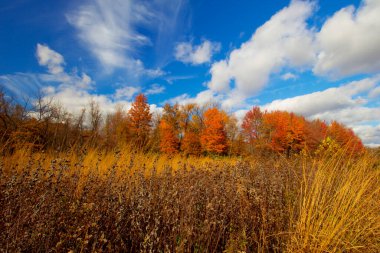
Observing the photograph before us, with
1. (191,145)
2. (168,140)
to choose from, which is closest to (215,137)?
(191,145)

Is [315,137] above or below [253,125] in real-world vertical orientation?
below

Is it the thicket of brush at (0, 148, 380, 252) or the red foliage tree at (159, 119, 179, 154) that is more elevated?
the red foliage tree at (159, 119, 179, 154)

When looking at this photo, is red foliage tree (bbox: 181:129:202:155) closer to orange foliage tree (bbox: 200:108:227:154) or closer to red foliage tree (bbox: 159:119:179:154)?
red foliage tree (bbox: 159:119:179:154)

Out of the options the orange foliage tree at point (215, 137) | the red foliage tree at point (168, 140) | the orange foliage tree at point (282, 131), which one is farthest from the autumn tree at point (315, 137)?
the red foliage tree at point (168, 140)

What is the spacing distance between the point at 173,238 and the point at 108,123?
39.9 meters

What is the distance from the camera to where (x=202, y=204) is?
2762 millimetres

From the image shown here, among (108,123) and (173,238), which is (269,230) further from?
(108,123)

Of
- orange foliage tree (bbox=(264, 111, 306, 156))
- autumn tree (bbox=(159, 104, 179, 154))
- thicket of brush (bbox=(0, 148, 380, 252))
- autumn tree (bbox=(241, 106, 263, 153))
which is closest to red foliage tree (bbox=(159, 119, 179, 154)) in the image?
autumn tree (bbox=(159, 104, 179, 154))

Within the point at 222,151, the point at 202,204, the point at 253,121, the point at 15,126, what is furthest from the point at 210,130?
the point at 202,204

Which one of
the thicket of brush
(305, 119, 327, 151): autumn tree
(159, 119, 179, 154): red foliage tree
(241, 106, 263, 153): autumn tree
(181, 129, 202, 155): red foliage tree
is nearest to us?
the thicket of brush

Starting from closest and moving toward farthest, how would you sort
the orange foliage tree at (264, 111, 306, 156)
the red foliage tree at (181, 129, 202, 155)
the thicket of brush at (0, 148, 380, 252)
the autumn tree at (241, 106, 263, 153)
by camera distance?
the thicket of brush at (0, 148, 380, 252)
the red foliage tree at (181, 129, 202, 155)
the orange foliage tree at (264, 111, 306, 156)
the autumn tree at (241, 106, 263, 153)

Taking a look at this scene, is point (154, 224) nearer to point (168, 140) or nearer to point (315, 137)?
point (315, 137)

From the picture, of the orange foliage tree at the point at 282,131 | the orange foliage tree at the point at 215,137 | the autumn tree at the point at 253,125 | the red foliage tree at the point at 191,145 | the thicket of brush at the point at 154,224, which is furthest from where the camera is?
the autumn tree at the point at 253,125

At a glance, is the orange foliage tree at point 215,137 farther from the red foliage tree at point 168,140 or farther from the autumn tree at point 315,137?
the autumn tree at point 315,137
